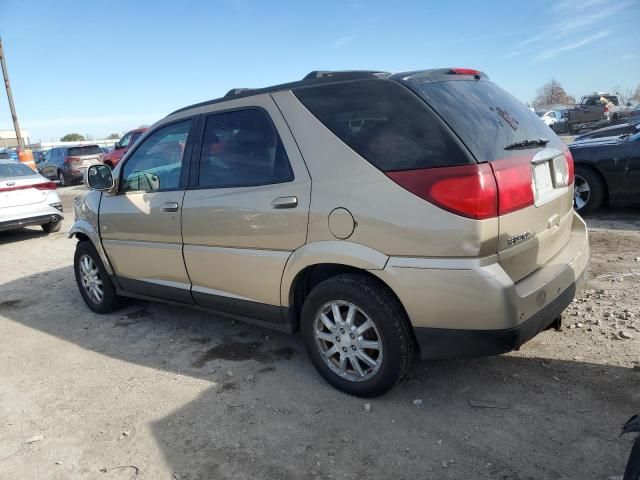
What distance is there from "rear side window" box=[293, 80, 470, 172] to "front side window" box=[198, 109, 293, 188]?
1.20 feet

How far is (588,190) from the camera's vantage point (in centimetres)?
715

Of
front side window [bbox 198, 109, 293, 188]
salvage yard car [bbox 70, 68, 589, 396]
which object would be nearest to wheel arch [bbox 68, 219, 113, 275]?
salvage yard car [bbox 70, 68, 589, 396]

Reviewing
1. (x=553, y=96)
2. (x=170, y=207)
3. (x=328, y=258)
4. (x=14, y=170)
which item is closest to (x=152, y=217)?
(x=170, y=207)

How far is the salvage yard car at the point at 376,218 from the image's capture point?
252 centimetres

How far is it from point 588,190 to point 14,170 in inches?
375

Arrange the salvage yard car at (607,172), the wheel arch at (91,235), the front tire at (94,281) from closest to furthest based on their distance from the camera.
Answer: the wheel arch at (91,235), the front tire at (94,281), the salvage yard car at (607,172)

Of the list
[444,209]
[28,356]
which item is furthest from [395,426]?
[28,356]

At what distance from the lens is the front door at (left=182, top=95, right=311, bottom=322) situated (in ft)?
10.2

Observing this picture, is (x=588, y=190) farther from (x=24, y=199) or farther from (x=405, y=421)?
(x=24, y=199)

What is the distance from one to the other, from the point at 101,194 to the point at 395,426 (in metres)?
3.31

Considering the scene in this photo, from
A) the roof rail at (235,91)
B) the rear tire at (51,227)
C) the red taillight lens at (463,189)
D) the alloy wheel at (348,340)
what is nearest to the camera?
the red taillight lens at (463,189)

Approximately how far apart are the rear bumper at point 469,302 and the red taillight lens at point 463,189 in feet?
0.82

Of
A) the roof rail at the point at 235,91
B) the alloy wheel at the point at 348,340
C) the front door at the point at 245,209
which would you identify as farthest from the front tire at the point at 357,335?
the roof rail at the point at 235,91

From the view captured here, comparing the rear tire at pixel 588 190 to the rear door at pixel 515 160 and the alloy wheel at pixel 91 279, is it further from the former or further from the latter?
the alloy wheel at pixel 91 279
